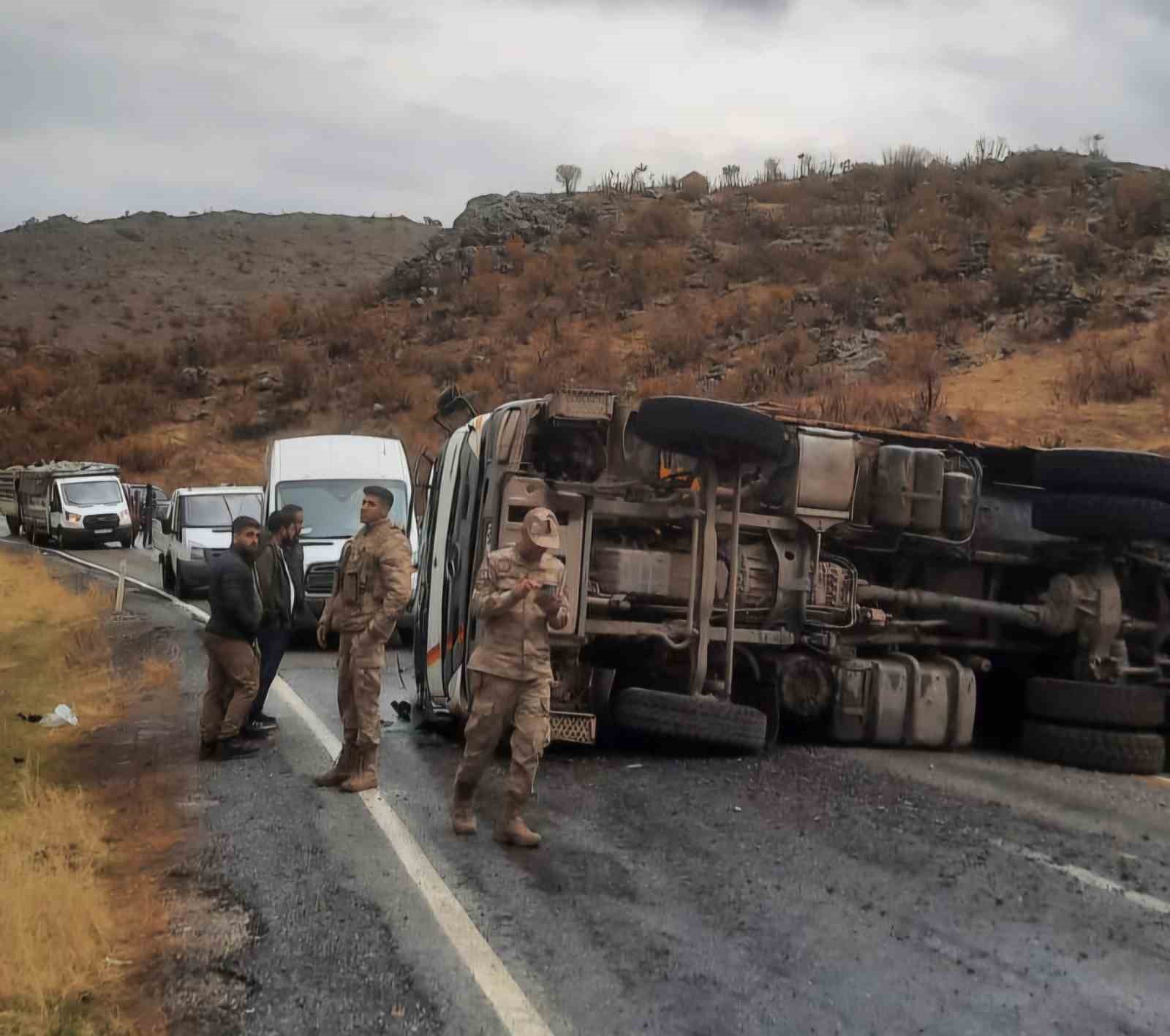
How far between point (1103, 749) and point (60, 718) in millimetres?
7913

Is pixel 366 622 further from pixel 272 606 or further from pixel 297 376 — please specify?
pixel 297 376

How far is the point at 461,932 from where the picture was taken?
5.04 meters

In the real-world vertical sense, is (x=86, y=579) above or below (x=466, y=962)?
below

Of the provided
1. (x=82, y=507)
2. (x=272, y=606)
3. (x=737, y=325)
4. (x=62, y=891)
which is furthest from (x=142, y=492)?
(x=62, y=891)

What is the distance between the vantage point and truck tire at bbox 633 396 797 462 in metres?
8.19

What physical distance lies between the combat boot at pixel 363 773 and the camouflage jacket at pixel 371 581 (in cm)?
71

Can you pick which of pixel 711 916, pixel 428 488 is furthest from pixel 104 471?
pixel 711 916

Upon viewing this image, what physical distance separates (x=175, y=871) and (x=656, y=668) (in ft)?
12.1

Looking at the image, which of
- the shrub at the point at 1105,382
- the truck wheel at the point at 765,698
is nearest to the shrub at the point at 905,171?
the shrub at the point at 1105,382

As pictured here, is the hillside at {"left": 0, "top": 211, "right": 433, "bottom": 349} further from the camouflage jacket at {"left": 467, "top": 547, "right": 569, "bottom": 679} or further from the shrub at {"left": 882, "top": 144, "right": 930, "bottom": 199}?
the camouflage jacket at {"left": 467, "top": 547, "right": 569, "bottom": 679}

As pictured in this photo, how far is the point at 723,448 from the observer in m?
8.39

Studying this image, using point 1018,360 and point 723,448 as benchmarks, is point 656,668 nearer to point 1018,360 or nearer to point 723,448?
point 723,448

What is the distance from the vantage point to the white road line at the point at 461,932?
4.24 metres

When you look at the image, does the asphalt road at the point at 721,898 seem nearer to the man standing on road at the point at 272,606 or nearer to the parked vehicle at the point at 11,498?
the man standing on road at the point at 272,606
